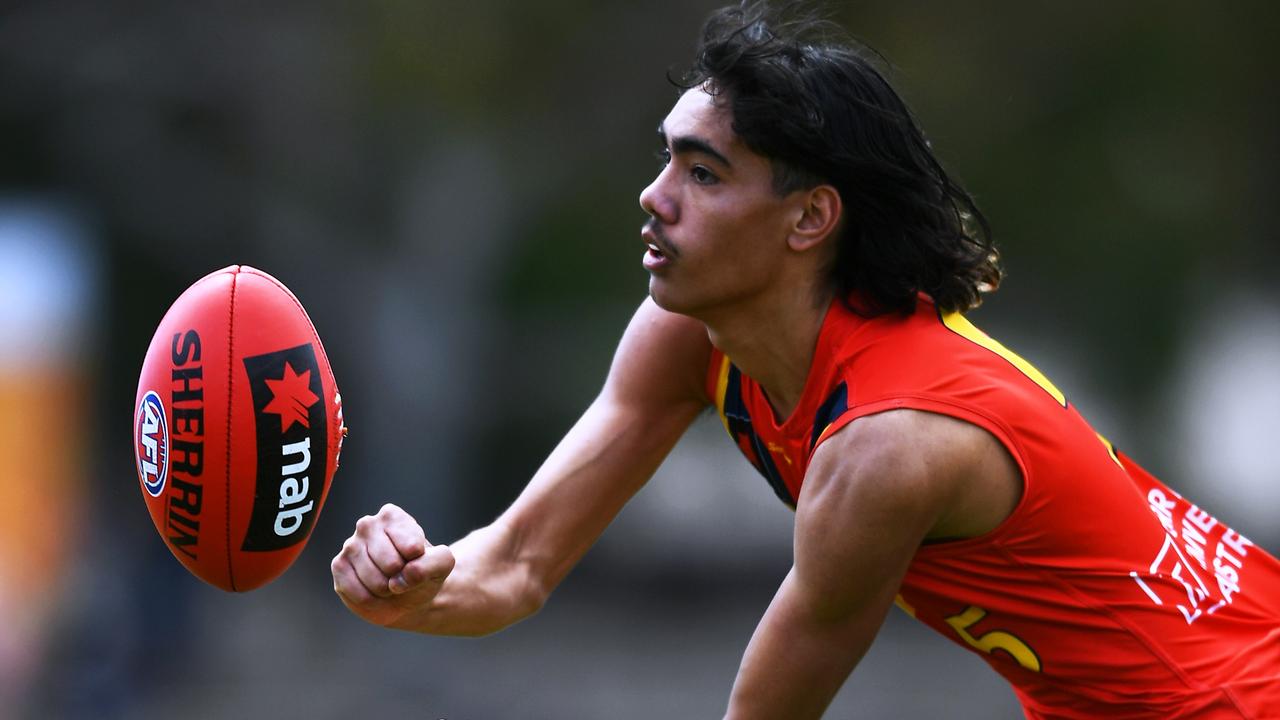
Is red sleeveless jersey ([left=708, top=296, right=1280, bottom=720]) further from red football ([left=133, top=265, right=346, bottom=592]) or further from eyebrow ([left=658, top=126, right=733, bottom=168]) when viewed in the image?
red football ([left=133, top=265, right=346, bottom=592])

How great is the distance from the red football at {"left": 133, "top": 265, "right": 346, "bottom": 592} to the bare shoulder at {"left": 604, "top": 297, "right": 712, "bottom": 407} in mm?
995

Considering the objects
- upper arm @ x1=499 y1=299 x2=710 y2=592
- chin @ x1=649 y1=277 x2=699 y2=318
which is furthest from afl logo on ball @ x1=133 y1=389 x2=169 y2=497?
chin @ x1=649 y1=277 x2=699 y2=318

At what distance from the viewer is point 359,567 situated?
4121mm

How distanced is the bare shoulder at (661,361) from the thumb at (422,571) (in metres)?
0.94

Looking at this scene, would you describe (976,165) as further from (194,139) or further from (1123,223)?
(194,139)

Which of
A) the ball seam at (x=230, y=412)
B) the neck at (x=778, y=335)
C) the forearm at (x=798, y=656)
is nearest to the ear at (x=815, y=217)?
the neck at (x=778, y=335)

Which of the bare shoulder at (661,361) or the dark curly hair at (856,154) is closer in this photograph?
the dark curly hair at (856,154)

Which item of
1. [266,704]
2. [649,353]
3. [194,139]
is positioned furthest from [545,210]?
[649,353]

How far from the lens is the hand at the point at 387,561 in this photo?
13.4 ft

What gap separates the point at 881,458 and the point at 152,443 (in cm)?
180

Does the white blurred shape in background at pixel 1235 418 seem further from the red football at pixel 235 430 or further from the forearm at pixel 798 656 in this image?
the red football at pixel 235 430

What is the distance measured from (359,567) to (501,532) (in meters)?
0.74

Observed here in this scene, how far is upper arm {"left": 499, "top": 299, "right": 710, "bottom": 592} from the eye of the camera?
4.85m

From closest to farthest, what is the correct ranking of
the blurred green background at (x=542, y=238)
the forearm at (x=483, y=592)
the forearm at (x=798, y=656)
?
the forearm at (x=798, y=656), the forearm at (x=483, y=592), the blurred green background at (x=542, y=238)
